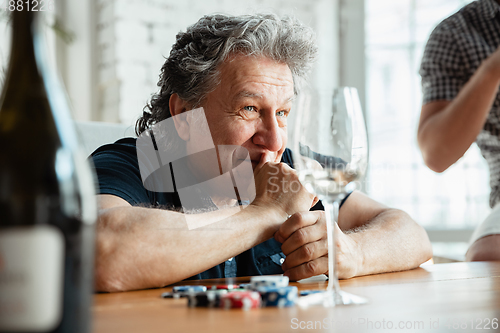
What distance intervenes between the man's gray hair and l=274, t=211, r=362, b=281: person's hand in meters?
0.65

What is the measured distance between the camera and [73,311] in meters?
0.30

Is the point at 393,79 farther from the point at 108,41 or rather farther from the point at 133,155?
the point at 133,155

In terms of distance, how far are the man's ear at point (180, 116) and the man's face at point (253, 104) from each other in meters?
0.14

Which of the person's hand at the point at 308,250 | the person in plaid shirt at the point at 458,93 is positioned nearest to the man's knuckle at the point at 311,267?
the person's hand at the point at 308,250

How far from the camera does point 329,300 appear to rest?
535mm

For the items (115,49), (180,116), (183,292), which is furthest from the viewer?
(115,49)

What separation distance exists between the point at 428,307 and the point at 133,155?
0.87m

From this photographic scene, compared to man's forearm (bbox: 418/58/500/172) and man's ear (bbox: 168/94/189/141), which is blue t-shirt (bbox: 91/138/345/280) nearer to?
man's ear (bbox: 168/94/189/141)

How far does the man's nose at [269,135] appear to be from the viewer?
1.27 metres

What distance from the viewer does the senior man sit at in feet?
2.48

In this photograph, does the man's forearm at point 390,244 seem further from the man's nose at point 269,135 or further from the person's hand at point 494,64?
the person's hand at point 494,64

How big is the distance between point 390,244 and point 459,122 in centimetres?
84

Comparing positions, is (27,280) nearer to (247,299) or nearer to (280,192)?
(247,299)

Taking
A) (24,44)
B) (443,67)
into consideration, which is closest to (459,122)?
(443,67)
